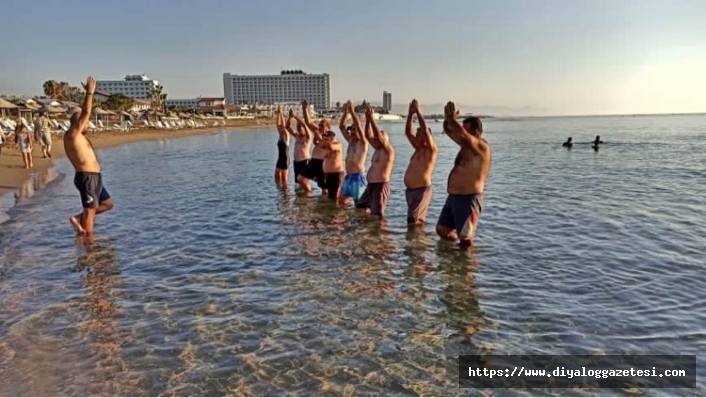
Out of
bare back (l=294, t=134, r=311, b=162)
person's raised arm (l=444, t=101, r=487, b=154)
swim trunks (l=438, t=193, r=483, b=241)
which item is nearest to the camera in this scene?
person's raised arm (l=444, t=101, r=487, b=154)

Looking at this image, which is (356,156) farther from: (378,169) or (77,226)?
(77,226)

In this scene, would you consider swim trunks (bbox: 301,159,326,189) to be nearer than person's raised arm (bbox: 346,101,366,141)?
No

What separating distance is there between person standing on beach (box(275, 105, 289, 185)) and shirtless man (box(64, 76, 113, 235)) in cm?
645

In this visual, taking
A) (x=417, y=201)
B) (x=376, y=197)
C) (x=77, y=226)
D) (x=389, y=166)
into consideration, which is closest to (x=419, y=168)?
(x=417, y=201)

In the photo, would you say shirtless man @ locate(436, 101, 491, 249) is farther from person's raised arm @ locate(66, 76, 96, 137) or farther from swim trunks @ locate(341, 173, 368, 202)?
person's raised arm @ locate(66, 76, 96, 137)

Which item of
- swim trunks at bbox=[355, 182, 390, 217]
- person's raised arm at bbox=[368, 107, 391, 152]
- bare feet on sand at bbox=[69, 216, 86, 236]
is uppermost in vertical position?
person's raised arm at bbox=[368, 107, 391, 152]

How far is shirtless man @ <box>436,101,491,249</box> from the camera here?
20.2 feet

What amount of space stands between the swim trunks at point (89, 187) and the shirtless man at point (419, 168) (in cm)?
520

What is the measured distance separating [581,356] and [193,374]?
327 centimetres

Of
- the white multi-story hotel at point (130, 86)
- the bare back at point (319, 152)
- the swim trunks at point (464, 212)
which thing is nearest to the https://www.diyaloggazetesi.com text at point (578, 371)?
the swim trunks at point (464, 212)

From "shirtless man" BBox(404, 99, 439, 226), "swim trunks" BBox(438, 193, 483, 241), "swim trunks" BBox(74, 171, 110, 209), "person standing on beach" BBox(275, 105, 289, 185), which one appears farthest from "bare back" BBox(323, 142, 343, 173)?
"swim trunks" BBox(74, 171, 110, 209)

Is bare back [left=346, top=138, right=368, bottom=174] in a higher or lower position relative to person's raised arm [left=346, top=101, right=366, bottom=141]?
lower

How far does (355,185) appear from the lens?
33.6 ft

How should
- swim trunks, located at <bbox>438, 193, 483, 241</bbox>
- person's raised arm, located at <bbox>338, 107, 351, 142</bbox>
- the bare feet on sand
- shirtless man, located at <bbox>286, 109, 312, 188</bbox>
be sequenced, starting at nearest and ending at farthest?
swim trunks, located at <bbox>438, 193, 483, 241</bbox>, the bare feet on sand, person's raised arm, located at <bbox>338, 107, 351, 142</bbox>, shirtless man, located at <bbox>286, 109, 312, 188</bbox>
